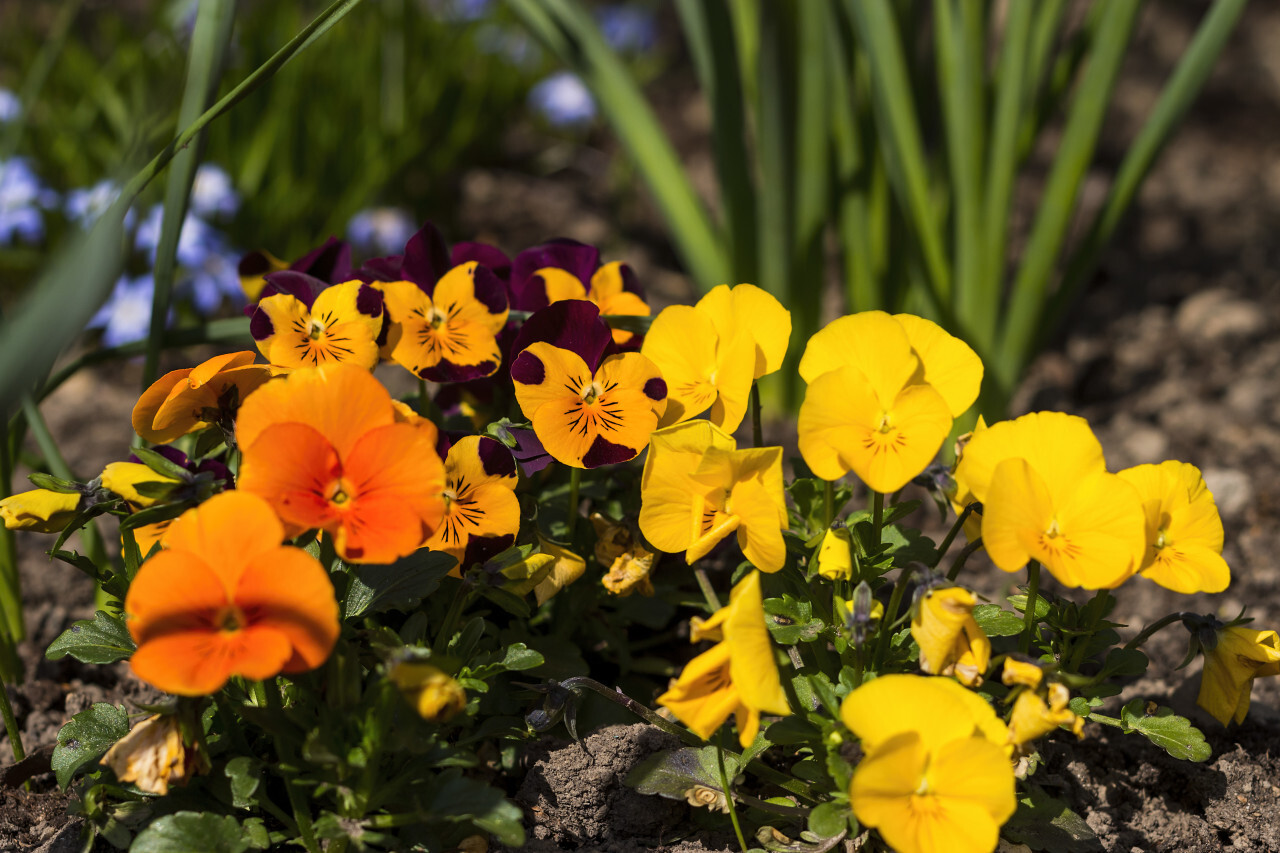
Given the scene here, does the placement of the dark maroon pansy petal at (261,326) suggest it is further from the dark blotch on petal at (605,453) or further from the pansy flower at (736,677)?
the pansy flower at (736,677)

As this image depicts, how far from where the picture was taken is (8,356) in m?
0.70

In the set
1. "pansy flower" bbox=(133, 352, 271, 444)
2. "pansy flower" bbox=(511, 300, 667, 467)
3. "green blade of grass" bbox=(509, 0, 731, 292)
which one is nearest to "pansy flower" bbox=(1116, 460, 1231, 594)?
"pansy flower" bbox=(511, 300, 667, 467)

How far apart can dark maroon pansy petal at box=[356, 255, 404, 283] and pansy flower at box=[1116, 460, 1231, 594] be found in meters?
0.91

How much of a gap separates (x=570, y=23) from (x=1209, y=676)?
1712 mm

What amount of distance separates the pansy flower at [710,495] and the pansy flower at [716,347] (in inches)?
3.2

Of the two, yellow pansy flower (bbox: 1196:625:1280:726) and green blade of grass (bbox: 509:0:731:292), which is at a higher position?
green blade of grass (bbox: 509:0:731:292)

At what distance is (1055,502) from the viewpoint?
39.3 inches

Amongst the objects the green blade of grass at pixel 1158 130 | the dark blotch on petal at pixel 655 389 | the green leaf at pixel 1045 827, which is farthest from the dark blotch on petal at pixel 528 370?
the green blade of grass at pixel 1158 130

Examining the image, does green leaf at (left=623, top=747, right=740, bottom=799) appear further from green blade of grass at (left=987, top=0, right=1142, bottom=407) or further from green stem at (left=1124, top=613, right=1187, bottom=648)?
green blade of grass at (left=987, top=0, right=1142, bottom=407)

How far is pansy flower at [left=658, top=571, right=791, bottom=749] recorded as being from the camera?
925mm

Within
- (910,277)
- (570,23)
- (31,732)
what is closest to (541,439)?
(31,732)

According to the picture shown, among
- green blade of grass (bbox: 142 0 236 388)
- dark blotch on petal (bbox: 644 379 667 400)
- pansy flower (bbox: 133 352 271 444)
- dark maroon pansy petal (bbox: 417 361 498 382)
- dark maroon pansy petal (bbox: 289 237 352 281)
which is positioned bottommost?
dark blotch on petal (bbox: 644 379 667 400)

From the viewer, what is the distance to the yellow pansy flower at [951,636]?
933 mm

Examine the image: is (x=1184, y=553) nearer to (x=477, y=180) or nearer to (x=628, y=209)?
(x=628, y=209)
